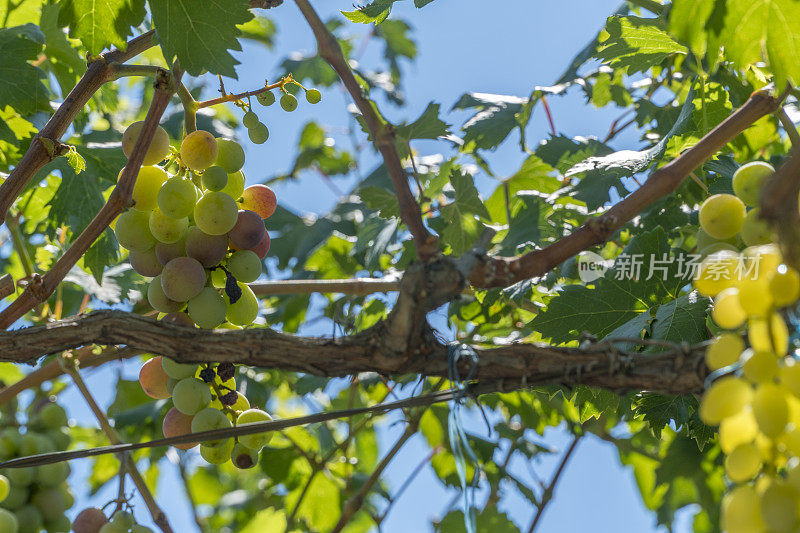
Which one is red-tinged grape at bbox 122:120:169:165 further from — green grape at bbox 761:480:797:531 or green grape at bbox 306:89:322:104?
green grape at bbox 761:480:797:531

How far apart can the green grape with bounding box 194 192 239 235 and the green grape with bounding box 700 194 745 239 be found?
0.60 meters

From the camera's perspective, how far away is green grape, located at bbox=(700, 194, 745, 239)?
0.84 m

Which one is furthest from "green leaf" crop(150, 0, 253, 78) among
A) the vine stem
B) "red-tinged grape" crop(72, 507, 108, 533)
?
"red-tinged grape" crop(72, 507, 108, 533)

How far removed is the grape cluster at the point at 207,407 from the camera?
1021 mm

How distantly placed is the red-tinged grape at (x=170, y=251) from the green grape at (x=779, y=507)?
796 mm

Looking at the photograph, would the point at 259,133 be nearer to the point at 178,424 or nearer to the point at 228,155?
the point at 228,155

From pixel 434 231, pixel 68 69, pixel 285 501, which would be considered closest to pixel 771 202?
pixel 434 231

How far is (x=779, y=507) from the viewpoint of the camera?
0.52 metres

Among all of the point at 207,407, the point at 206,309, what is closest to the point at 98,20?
the point at 206,309

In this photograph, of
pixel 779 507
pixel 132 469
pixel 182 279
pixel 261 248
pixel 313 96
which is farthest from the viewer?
pixel 132 469

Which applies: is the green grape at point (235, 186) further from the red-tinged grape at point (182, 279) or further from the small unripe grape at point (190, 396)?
the small unripe grape at point (190, 396)

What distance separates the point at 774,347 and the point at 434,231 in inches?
44.1

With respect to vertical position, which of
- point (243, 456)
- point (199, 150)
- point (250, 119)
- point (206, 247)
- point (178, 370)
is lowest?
point (243, 456)

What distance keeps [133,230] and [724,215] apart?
0.78m
